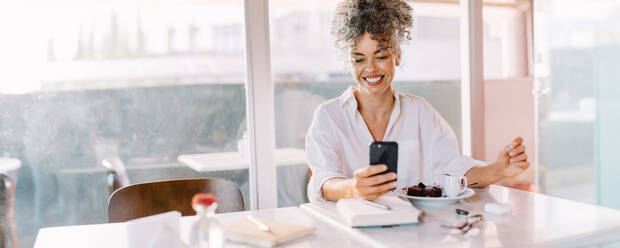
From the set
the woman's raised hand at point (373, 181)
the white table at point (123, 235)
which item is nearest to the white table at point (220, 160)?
the white table at point (123, 235)

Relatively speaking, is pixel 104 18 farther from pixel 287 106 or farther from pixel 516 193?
pixel 516 193

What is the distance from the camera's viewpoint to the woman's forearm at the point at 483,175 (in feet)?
5.90

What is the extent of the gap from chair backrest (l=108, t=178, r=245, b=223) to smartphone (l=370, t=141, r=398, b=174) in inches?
28.3

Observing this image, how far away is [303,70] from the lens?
9.04 ft

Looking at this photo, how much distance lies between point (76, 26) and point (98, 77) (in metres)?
0.27

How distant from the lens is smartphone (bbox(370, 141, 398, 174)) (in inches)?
53.9

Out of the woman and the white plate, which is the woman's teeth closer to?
the woman

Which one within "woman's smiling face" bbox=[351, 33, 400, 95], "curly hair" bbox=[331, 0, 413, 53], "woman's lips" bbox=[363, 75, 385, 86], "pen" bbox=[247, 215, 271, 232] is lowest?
"pen" bbox=[247, 215, 271, 232]

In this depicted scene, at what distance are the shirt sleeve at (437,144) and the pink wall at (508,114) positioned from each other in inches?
51.4

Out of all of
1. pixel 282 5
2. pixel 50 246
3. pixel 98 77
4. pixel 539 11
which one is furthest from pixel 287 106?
pixel 539 11

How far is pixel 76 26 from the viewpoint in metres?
2.36

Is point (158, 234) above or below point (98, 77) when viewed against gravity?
below

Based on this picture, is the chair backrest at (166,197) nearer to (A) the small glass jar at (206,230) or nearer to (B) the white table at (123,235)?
→ (B) the white table at (123,235)

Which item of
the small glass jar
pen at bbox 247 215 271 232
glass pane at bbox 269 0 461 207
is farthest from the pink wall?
the small glass jar
